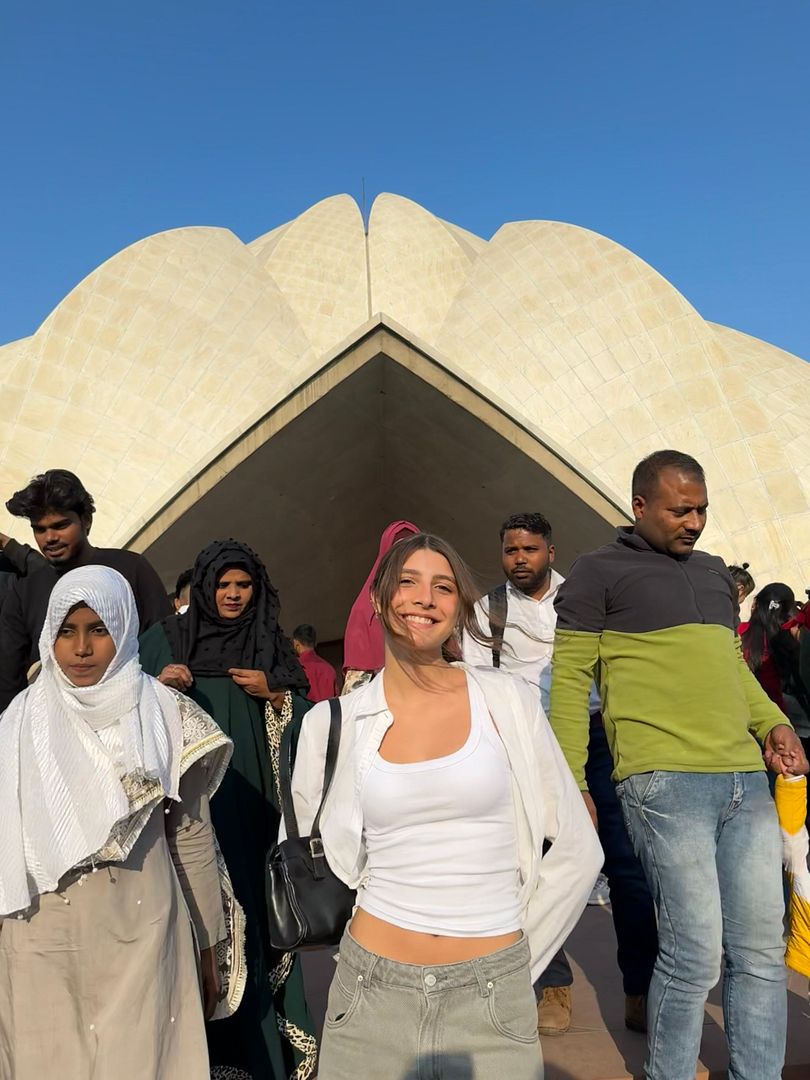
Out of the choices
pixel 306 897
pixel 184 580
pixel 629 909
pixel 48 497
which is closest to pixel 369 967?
pixel 306 897

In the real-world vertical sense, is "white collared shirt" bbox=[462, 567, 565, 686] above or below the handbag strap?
above

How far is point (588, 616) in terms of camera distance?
2119mm

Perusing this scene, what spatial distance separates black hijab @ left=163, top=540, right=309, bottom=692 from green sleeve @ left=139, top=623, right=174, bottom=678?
2cm

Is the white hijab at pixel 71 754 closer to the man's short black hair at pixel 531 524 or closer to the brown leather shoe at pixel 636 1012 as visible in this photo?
the man's short black hair at pixel 531 524

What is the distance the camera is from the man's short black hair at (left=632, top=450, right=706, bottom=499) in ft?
6.93

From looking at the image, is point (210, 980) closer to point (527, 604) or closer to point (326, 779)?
point (326, 779)

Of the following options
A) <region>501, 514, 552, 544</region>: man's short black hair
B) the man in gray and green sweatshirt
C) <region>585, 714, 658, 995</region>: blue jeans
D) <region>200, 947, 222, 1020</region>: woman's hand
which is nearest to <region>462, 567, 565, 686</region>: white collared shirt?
<region>501, 514, 552, 544</region>: man's short black hair

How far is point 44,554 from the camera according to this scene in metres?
2.79

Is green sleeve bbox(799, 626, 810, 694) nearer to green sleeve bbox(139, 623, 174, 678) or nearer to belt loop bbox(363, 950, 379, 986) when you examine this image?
green sleeve bbox(139, 623, 174, 678)

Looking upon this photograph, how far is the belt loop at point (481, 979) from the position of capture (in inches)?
53.5

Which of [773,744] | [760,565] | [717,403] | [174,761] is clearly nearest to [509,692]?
[174,761]

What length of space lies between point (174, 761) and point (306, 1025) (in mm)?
938

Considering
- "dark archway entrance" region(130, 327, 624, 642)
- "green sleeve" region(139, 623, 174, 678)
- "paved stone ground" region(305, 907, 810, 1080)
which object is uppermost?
"dark archway entrance" region(130, 327, 624, 642)

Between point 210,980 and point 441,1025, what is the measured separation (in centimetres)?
65
